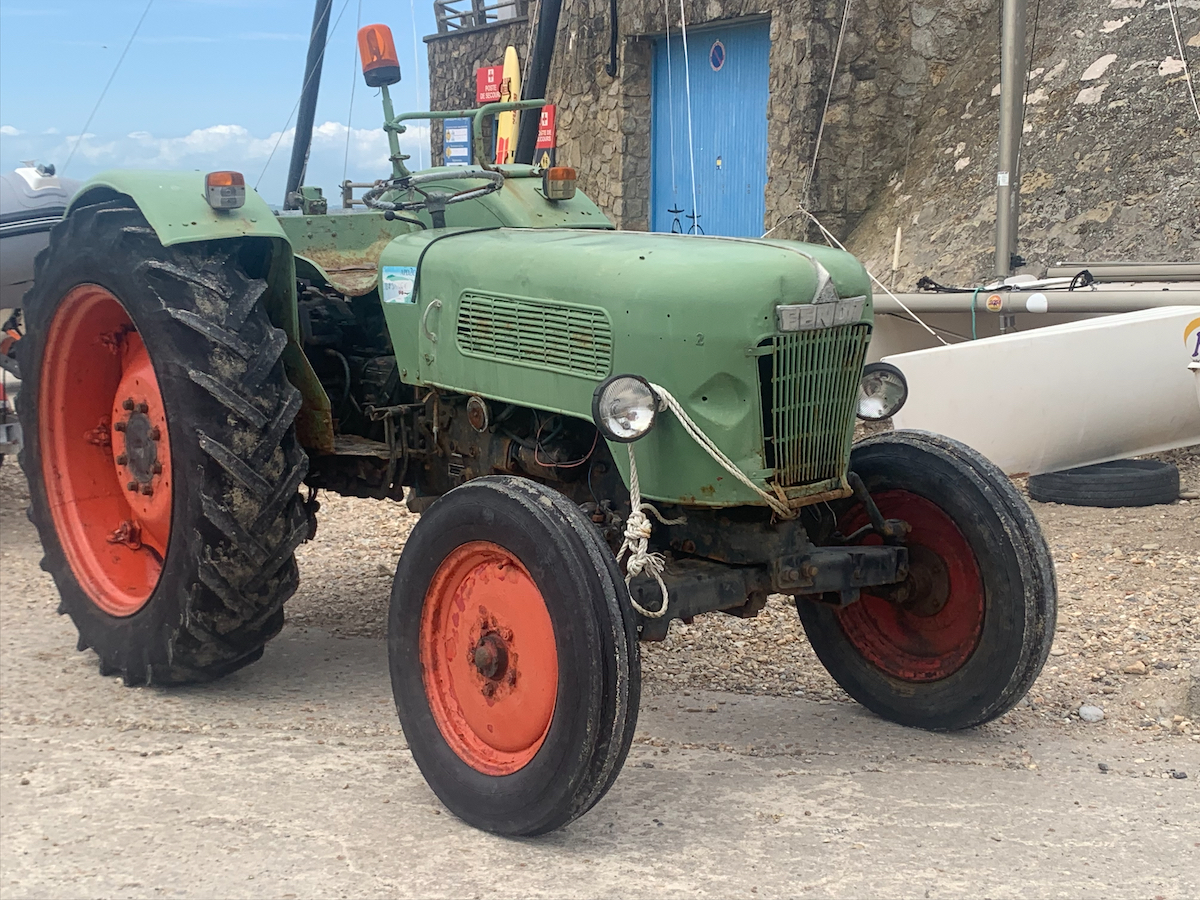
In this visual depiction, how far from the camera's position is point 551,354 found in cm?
322

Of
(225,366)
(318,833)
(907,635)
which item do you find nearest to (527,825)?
(318,833)

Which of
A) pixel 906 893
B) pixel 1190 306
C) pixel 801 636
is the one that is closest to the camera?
pixel 906 893

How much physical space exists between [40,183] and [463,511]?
17.4ft

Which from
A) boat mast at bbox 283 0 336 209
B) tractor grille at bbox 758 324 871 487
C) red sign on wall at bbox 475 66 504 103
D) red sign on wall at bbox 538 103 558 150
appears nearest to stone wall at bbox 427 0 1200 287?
red sign on wall at bbox 538 103 558 150

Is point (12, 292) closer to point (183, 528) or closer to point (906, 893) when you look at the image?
point (183, 528)

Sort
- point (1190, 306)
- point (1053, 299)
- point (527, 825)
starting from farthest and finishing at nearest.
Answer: point (1053, 299)
point (1190, 306)
point (527, 825)

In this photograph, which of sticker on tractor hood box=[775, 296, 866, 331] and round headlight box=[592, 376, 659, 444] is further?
sticker on tractor hood box=[775, 296, 866, 331]

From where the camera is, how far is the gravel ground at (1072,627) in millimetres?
3852

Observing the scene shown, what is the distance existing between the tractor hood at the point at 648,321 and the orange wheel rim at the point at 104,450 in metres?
1.12

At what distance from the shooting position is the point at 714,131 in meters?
12.7

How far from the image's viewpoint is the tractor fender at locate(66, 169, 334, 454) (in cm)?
377

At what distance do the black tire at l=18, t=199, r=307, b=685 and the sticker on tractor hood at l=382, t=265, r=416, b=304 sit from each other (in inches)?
13.1

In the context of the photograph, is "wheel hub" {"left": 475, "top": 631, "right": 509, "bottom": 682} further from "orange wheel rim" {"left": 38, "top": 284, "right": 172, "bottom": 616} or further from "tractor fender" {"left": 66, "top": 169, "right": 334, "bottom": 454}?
"orange wheel rim" {"left": 38, "top": 284, "right": 172, "bottom": 616}

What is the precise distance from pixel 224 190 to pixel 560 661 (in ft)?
6.28
